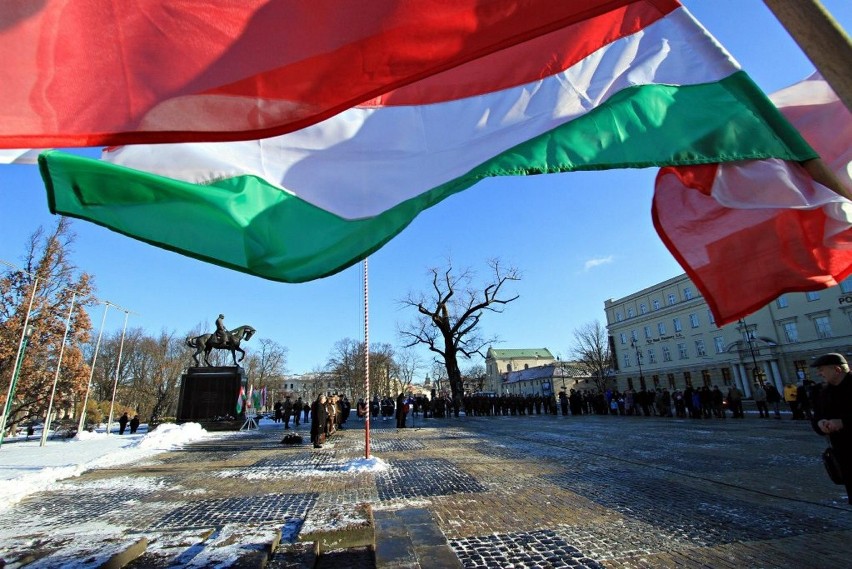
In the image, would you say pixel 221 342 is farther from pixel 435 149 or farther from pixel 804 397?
pixel 804 397

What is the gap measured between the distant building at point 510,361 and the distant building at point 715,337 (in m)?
64.3

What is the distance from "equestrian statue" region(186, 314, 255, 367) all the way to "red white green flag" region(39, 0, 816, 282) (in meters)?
26.4

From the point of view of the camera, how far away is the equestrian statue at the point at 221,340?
26.5 m

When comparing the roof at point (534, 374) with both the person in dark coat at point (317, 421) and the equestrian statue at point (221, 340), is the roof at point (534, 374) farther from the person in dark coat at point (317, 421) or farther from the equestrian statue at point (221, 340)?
the person in dark coat at point (317, 421)

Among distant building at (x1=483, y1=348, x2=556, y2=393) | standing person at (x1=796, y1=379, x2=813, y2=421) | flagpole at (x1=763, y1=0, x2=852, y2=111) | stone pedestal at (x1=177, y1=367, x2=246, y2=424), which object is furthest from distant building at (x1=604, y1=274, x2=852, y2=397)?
distant building at (x1=483, y1=348, x2=556, y2=393)

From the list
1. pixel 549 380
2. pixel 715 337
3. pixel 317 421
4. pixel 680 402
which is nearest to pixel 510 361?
pixel 549 380

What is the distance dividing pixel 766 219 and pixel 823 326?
5193 centimetres

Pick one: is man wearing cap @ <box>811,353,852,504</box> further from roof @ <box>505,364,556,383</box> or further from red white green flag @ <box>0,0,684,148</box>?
roof @ <box>505,364,556,383</box>

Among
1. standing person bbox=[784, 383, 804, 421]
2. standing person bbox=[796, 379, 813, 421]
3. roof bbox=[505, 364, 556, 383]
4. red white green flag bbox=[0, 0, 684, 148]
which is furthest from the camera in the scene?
A: roof bbox=[505, 364, 556, 383]

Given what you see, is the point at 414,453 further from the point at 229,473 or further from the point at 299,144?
the point at 299,144

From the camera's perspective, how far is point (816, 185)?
2.79m

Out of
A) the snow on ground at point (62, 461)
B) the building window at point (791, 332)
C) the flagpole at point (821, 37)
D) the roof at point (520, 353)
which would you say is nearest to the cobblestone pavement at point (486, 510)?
the snow on ground at point (62, 461)

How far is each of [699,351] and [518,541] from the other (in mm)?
60562

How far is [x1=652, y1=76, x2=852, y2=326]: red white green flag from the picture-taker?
9.23 feet
